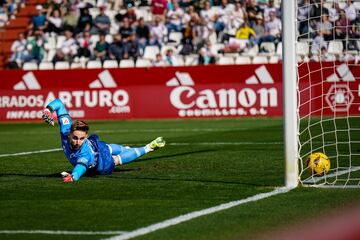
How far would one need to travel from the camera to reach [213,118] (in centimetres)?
2622

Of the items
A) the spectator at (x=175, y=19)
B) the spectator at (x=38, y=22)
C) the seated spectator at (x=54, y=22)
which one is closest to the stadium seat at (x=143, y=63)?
the spectator at (x=175, y=19)

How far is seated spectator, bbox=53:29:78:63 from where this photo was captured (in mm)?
30500

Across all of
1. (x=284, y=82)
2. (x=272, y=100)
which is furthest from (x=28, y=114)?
(x=284, y=82)

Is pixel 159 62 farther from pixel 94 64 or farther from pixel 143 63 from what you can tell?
pixel 94 64

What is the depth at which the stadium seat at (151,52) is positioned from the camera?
29203 mm

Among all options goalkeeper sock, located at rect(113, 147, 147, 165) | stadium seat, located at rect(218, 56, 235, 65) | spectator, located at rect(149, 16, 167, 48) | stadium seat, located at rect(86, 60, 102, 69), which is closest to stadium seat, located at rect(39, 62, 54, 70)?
stadium seat, located at rect(86, 60, 102, 69)

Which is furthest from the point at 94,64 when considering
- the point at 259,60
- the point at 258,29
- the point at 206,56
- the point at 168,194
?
the point at 168,194

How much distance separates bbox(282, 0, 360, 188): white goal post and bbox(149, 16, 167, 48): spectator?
556cm

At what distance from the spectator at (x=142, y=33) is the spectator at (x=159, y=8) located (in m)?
0.74

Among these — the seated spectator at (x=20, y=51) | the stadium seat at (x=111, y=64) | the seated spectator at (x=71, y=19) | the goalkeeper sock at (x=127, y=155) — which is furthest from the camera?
the seated spectator at (x=71, y=19)

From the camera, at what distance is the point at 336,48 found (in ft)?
74.5

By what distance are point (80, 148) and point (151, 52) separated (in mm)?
18511

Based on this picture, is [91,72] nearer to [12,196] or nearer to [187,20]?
[187,20]

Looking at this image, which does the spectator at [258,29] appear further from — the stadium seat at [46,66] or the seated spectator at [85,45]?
the stadium seat at [46,66]
